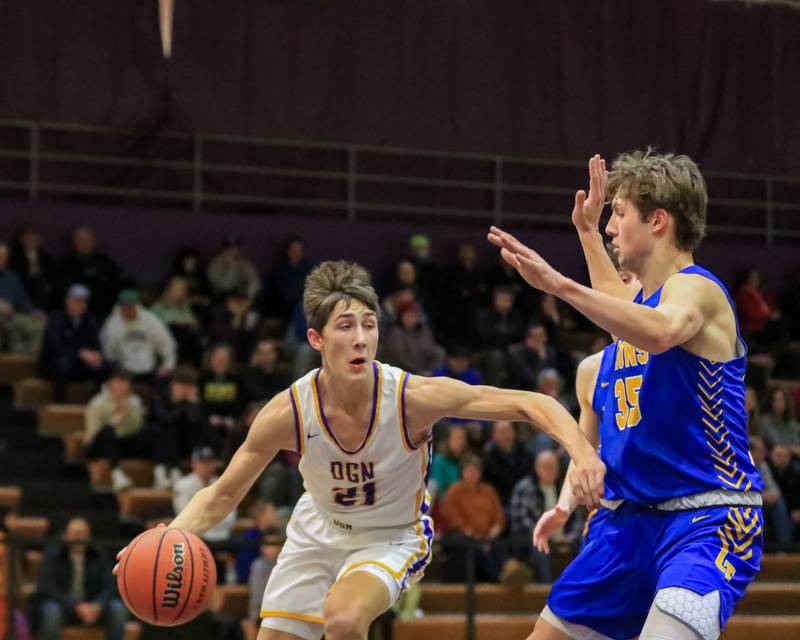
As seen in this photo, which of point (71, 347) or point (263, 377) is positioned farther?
point (71, 347)

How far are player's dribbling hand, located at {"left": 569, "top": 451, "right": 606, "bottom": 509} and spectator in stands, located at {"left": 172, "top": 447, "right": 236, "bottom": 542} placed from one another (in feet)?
22.9

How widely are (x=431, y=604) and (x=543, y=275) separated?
254 inches

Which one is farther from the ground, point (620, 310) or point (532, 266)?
point (532, 266)

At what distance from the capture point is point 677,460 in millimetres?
4730

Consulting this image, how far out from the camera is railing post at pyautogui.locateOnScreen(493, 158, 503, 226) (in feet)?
57.2

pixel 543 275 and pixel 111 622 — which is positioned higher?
pixel 543 275

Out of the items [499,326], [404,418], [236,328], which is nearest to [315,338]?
[404,418]

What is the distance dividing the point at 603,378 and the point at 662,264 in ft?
1.67

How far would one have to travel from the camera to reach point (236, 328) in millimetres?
14039

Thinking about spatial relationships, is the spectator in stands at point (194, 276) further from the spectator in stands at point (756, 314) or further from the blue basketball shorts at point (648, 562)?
the blue basketball shorts at point (648, 562)

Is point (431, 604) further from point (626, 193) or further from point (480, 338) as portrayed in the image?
point (626, 193)

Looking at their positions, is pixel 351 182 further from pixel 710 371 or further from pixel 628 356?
pixel 710 371

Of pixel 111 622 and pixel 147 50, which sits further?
pixel 147 50

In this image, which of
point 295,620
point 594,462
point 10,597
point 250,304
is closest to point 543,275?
point 594,462
